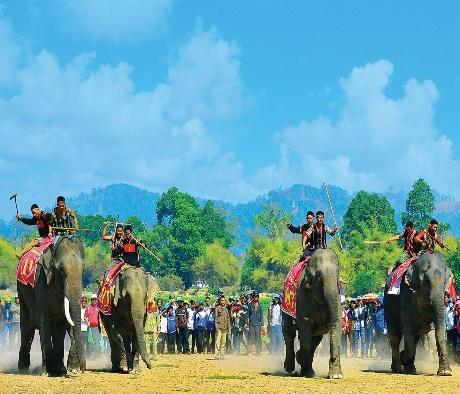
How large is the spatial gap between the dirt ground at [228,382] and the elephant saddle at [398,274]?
6.59 feet

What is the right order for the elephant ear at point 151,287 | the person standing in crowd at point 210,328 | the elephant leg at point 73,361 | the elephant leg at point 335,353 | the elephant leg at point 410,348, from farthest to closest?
the person standing in crowd at point 210,328 → the elephant leg at point 410,348 → the elephant ear at point 151,287 → the elephant leg at point 335,353 → the elephant leg at point 73,361

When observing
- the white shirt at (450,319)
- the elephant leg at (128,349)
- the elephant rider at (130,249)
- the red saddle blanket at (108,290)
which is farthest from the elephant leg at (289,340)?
the white shirt at (450,319)

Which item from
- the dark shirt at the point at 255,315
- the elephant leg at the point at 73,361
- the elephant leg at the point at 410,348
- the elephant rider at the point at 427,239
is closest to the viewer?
the elephant leg at the point at 73,361

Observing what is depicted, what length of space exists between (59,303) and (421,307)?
8.28 m

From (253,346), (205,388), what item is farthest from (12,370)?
(253,346)

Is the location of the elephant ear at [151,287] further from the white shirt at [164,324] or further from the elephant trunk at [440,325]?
the white shirt at [164,324]

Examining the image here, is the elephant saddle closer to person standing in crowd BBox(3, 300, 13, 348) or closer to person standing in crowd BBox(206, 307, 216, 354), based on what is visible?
person standing in crowd BBox(206, 307, 216, 354)

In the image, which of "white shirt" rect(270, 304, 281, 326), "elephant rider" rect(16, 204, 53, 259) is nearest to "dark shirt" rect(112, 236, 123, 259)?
→ "elephant rider" rect(16, 204, 53, 259)

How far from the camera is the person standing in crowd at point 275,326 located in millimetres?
42875

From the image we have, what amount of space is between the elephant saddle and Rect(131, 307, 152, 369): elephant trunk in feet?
19.9

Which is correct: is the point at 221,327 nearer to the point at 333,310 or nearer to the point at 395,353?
the point at 395,353

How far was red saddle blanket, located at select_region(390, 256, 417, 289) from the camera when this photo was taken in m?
27.4

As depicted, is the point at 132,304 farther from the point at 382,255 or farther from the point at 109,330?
the point at 382,255

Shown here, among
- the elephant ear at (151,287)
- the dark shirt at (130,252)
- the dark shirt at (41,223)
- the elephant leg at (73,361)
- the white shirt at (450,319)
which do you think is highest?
the dark shirt at (41,223)
